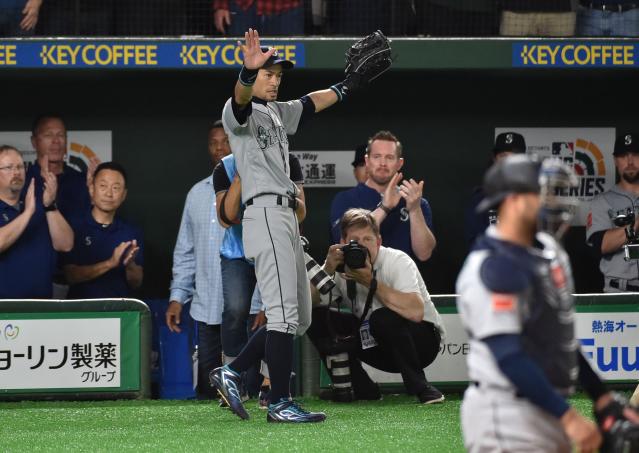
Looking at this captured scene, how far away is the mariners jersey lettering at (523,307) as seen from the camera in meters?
2.74

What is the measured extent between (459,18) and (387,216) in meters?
1.86

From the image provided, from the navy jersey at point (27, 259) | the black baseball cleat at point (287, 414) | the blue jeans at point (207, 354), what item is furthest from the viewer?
the blue jeans at point (207, 354)

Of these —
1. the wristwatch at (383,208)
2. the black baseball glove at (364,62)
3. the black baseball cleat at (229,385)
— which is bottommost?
the black baseball cleat at (229,385)

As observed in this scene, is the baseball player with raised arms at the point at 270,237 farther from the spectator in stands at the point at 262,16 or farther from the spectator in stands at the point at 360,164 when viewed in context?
the spectator in stands at the point at 262,16

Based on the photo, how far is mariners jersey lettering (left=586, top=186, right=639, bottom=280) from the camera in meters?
7.56

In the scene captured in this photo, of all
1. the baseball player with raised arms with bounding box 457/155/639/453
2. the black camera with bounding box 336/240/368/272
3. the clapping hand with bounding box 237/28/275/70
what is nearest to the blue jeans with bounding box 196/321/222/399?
the black camera with bounding box 336/240/368/272

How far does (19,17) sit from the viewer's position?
26.3 feet

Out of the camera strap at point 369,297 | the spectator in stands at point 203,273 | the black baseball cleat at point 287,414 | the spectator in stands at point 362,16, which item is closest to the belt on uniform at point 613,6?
the spectator in stands at point 362,16

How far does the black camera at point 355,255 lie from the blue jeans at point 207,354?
1238 mm

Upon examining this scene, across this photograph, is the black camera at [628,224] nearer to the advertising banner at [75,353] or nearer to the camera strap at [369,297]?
the camera strap at [369,297]

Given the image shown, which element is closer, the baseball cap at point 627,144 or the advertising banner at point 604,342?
the advertising banner at point 604,342

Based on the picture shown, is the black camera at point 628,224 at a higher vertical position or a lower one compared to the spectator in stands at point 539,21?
lower

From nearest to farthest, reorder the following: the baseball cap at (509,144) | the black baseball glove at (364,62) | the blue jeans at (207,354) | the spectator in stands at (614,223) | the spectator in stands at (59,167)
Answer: the black baseball glove at (364,62), the blue jeans at (207,354), the spectator in stands at (614,223), the spectator in stands at (59,167), the baseball cap at (509,144)

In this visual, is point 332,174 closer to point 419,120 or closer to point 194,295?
point 419,120
